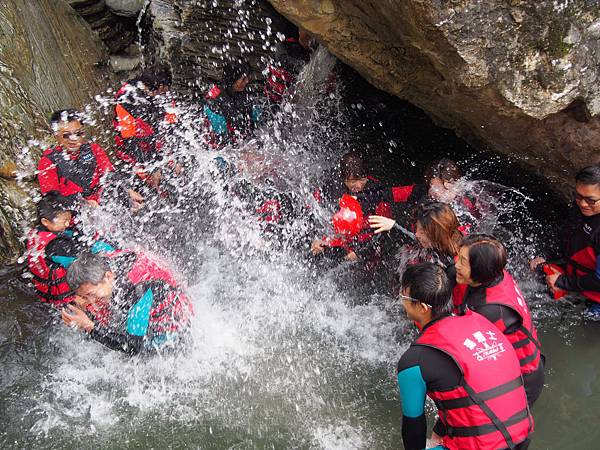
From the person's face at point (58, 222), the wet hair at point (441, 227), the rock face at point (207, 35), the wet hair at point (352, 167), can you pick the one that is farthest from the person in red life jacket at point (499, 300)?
the rock face at point (207, 35)

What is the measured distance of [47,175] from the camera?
5.22 m

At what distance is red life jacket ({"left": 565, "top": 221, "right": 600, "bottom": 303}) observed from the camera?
12.9ft

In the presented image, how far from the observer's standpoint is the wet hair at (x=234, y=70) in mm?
6609

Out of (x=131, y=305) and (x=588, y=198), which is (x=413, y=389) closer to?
(x=131, y=305)

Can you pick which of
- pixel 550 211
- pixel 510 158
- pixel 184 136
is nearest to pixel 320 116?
pixel 184 136

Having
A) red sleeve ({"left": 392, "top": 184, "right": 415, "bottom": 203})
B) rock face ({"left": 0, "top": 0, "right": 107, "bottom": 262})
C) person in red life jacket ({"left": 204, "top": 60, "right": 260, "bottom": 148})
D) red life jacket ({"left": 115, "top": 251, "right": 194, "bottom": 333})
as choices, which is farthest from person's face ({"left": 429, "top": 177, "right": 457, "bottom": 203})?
rock face ({"left": 0, "top": 0, "right": 107, "bottom": 262})

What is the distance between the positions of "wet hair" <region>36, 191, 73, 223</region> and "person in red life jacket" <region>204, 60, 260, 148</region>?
203cm

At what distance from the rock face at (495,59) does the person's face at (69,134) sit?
8.62 ft

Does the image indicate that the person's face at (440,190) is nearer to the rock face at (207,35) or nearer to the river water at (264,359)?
the river water at (264,359)

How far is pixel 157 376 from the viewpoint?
13.8 ft

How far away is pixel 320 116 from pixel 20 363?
4579 millimetres

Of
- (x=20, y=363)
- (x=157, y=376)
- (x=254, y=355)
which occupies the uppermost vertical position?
(x=254, y=355)

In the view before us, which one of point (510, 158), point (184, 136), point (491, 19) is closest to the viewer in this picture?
point (491, 19)

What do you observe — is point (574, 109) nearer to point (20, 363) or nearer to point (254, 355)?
point (254, 355)
